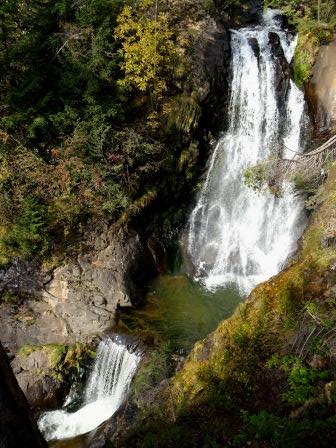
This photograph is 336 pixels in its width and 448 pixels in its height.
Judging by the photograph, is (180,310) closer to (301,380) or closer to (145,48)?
(301,380)

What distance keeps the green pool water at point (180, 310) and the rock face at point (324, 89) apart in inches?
266

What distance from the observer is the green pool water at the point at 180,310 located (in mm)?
10854

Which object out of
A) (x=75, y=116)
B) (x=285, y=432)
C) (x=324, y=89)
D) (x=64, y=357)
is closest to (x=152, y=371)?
(x=64, y=357)

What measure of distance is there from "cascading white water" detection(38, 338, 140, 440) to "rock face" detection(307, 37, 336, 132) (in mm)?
10086

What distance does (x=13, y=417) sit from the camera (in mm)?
2943

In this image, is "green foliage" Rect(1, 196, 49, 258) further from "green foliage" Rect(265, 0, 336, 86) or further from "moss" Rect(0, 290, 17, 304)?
"green foliage" Rect(265, 0, 336, 86)

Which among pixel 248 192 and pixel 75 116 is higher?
pixel 75 116

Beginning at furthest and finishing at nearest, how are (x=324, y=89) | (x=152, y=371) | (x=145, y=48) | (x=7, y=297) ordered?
(x=324, y=89) < (x=145, y=48) < (x=7, y=297) < (x=152, y=371)

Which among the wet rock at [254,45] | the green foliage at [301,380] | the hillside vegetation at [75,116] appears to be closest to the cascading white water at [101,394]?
the hillside vegetation at [75,116]

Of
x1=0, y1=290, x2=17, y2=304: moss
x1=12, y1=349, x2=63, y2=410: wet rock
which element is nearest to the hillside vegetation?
x1=0, y1=290, x2=17, y2=304: moss

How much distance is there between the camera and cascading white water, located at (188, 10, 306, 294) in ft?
44.7

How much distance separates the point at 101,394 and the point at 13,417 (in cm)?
787

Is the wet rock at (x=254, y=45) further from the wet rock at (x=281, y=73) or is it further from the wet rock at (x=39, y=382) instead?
the wet rock at (x=39, y=382)

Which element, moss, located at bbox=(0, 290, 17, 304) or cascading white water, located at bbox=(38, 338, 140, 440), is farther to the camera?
moss, located at bbox=(0, 290, 17, 304)
